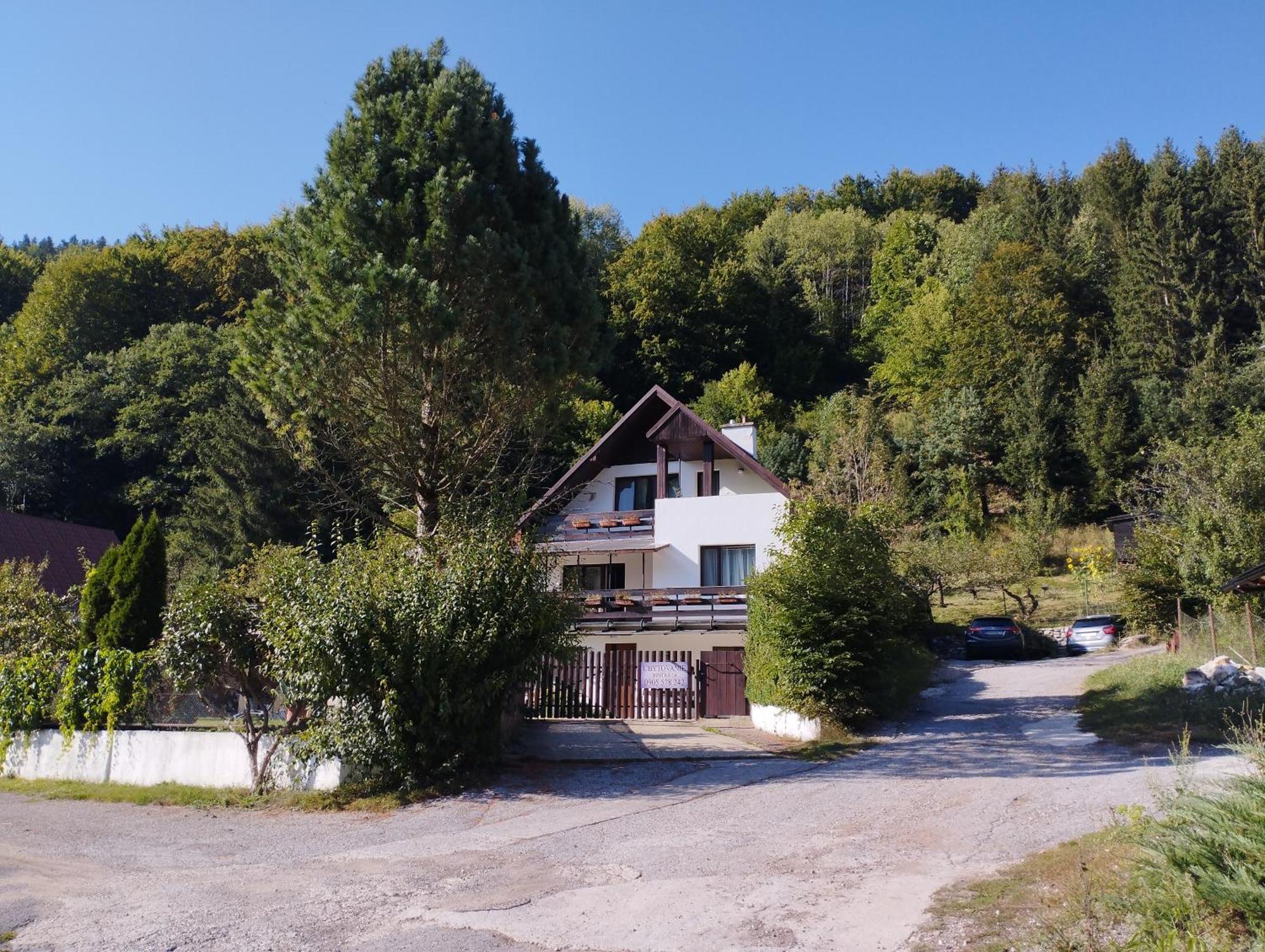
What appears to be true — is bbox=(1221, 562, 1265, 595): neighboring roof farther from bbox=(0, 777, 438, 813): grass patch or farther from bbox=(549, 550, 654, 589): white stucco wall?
bbox=(0, 777, 438, 813): grass patch

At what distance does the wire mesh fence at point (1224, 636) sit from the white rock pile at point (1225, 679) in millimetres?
890

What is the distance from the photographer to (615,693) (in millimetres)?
19891

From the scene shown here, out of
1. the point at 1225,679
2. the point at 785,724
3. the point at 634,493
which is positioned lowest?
the point at 785,724

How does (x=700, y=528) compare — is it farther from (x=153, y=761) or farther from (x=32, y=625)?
(x=32, y=625)

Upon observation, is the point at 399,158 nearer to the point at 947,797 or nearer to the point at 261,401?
the point at 261,401

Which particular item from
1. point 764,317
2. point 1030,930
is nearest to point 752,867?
point 1030,930

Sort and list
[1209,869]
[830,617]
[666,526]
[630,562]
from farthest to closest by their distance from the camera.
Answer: [630,562], [666,526], [830,617], [1209,869]

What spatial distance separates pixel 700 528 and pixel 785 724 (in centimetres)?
1045

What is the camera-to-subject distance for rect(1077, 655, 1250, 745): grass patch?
13.7m

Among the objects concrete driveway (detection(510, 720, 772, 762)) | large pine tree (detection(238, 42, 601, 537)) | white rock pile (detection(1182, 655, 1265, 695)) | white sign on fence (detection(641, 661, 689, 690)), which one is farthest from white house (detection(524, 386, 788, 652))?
white rock pile (detection(1182, 655, 1265, 695))

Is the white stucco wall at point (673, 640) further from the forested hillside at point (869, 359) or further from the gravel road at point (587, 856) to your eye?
the forested hillside at point (869, 359)

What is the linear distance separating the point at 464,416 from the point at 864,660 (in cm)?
816

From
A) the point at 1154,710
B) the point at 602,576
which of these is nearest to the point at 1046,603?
the point at 602,576

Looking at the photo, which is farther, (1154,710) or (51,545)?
(51,545)
